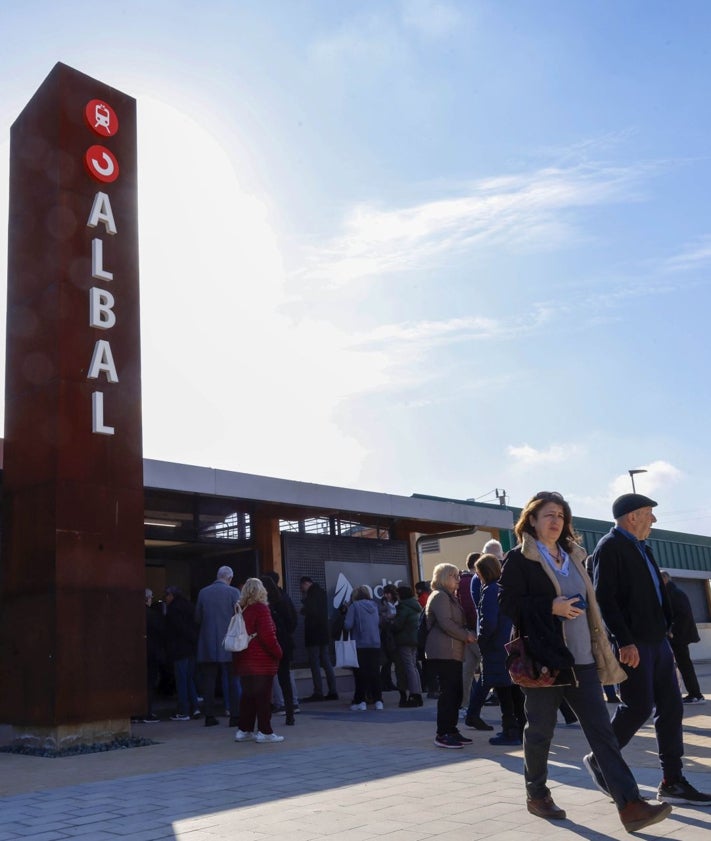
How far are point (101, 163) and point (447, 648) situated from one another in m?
7.05

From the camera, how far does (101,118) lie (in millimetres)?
11078

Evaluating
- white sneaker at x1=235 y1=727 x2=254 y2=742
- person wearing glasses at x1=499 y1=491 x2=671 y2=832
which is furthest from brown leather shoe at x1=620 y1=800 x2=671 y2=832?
white sneaker at x1=235 y1=727 x2=254 y2=742

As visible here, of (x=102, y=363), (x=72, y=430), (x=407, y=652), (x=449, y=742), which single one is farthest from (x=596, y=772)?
(x=407, y=652)

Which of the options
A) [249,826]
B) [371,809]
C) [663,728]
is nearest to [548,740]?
[663,728]

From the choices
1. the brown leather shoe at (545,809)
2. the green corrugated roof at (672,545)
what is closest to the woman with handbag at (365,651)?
the brown leather shoe at (545,809)

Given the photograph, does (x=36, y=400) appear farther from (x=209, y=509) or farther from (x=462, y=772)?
(x=462, y=772)

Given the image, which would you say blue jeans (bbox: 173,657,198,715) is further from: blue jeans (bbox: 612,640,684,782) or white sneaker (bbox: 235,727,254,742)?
blue jeans (bbox: 612,640,684,782)

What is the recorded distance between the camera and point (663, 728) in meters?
5.20

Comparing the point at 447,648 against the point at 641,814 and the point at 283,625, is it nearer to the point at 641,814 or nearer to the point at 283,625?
the point at 283,625

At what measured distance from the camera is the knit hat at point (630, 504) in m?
5.56

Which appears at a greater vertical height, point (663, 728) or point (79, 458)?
point (79, 458)

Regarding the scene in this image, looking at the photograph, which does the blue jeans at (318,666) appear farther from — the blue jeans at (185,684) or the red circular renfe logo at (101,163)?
the red circular renfe logo at (101,163)

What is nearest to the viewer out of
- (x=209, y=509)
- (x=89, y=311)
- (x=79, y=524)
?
(x=79, y=524)

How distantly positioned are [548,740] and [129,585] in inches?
238
